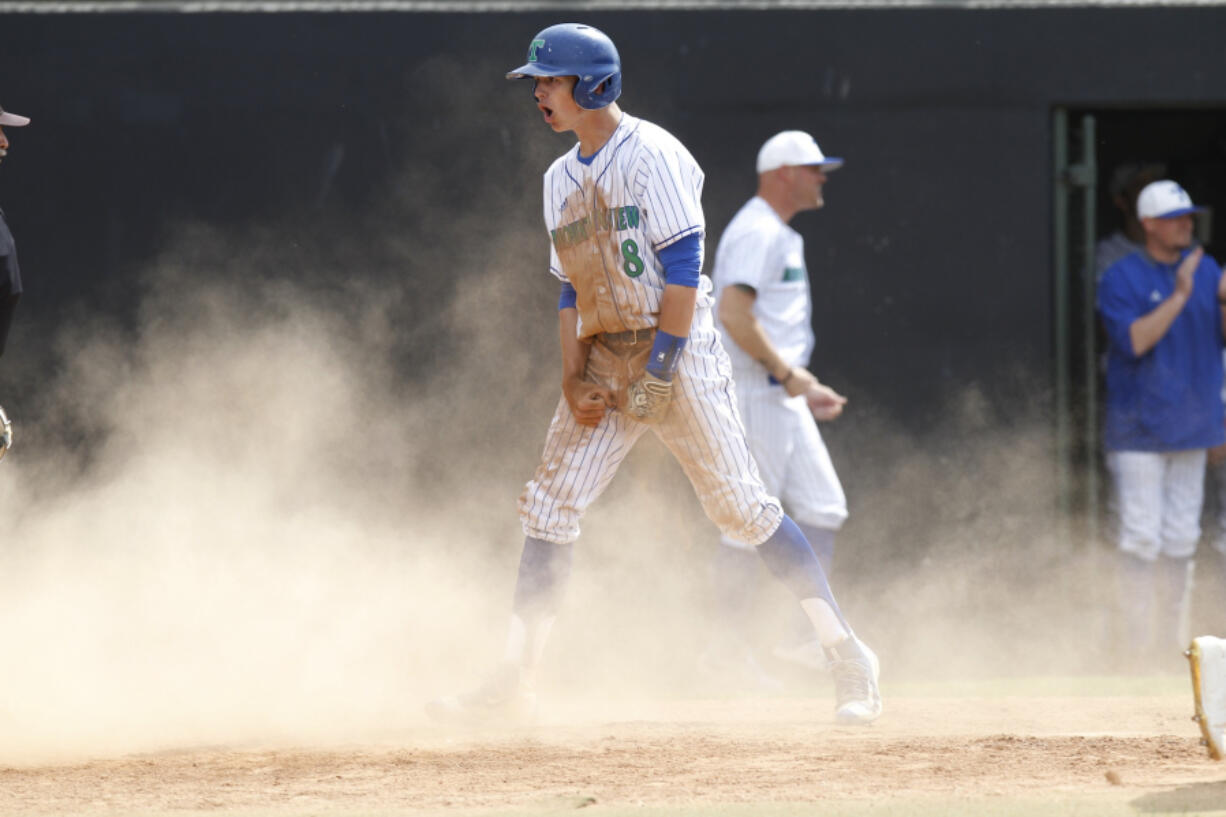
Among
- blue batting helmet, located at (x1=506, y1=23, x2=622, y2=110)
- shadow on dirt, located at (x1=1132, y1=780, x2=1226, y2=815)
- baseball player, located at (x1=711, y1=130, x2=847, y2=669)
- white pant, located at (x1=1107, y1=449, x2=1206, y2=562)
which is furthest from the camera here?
white pant, located at (x1=1107, y1=449, x2=1206, y2=562)

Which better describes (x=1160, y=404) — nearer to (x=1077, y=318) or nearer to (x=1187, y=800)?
(x=1077, y=318)

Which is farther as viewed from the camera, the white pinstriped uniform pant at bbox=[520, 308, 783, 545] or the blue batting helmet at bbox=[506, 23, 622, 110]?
the white pinstriped uniform pant at bbox=[520, 308, 783, 545]

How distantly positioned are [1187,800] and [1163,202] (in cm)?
419

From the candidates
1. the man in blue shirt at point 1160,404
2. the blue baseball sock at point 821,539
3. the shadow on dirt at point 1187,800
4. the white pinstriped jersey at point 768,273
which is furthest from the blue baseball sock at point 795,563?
the man in blue shirt at point 1160,404

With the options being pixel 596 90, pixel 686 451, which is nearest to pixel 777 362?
pixel 686 451

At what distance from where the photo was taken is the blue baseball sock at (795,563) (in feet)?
15.9

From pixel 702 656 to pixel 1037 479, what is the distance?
6.41ft

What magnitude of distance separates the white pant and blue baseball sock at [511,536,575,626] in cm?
331

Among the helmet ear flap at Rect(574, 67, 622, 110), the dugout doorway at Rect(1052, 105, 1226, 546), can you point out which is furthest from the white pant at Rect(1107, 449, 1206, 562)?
the helmet ear flap at Rect(574, 67, 622, 110)

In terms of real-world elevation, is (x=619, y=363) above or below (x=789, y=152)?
below

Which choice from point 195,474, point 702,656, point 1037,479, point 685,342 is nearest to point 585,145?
point 685,342

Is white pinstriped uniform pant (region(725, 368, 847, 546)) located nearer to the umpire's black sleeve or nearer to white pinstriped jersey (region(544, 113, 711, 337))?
white pinstriped jersey (region(544, 113, 711, 337))

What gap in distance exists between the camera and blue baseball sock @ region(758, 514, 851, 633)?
4852mm

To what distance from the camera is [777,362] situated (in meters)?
6.23
